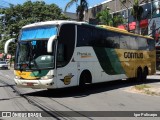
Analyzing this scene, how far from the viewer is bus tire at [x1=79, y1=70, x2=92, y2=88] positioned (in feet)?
55.2

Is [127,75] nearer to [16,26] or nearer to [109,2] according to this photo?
[109,2]

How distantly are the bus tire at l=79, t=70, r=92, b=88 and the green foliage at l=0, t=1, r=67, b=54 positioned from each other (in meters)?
43.2

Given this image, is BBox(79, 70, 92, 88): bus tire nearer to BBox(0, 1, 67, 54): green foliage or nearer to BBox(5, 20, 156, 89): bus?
BBox(5, 20, 156, 89): bus

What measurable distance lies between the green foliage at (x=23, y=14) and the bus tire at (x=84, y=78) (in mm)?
43198

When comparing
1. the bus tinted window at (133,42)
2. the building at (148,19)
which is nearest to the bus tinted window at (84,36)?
the bus tinted window at (133,42)

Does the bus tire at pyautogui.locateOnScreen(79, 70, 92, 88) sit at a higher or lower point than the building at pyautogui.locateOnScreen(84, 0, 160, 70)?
lower

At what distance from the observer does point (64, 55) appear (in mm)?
15523

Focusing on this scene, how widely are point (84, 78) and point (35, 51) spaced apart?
3.11 m

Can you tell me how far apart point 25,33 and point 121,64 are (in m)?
7.10

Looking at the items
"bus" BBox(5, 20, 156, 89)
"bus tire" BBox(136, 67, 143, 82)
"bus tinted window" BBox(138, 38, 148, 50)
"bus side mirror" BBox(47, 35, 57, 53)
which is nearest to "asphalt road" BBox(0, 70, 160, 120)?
"bus" BBox(5, 20, 156, 89)

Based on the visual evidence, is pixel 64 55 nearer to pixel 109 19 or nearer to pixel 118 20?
pixel 109 19

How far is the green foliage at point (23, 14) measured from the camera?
60.1 meters

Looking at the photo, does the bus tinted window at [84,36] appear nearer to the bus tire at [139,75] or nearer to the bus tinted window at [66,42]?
the bus tinted window at [66,42]

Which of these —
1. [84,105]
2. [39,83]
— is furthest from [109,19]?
[84,105]
